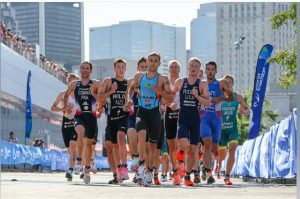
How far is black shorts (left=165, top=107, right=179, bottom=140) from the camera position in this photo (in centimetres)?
1427

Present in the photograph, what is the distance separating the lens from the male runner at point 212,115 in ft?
49.8

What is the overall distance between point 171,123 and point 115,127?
3.98 ft

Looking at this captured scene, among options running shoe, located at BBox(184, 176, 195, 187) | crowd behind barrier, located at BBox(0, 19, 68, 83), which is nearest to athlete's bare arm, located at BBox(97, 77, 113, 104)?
running shoe, located at BBox(184, 176, 195, 187)

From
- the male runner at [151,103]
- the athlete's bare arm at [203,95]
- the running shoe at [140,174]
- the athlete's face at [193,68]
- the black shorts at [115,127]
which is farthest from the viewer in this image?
the black shorts at [115,127]

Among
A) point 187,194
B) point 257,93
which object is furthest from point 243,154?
point 187,194

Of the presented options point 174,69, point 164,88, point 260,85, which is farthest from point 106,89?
point 260,85

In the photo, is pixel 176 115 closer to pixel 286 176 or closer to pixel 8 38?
pixel 286 176

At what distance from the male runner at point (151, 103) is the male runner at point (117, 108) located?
4.86 feet

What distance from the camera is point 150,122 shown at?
526 inches

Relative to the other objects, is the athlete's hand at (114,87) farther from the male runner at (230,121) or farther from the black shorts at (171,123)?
the male runner at (230,121)

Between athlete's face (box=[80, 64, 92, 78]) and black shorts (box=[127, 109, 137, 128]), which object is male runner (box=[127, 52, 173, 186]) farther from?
athlete's face (box=[80, 64, 92, 78])

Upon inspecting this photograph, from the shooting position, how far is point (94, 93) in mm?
15531

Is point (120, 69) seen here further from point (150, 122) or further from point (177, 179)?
point (177, 179)

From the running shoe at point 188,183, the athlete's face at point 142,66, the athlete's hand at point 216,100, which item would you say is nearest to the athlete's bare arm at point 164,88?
the running shoe at point 188,183
